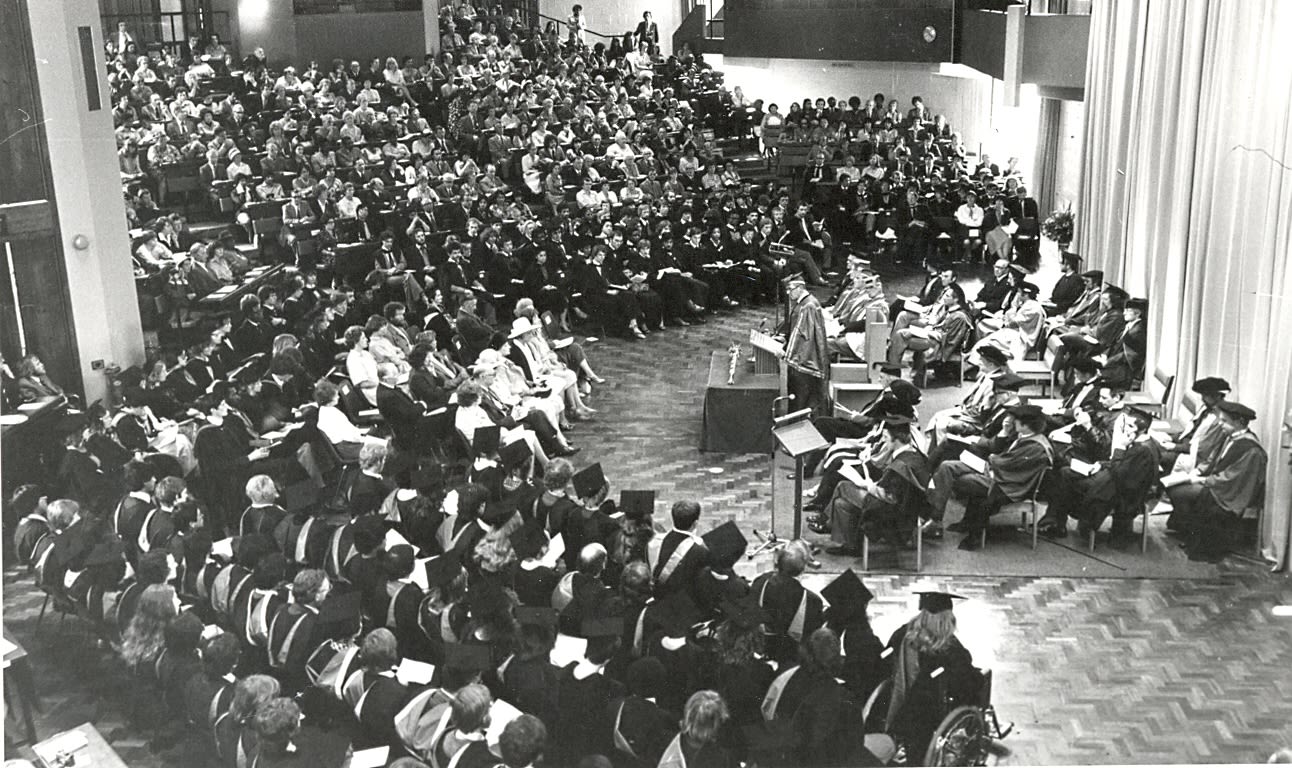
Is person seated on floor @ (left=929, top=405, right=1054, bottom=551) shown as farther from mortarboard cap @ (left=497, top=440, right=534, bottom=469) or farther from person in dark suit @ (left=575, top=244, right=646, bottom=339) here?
person in dark suit @ (left=575, top=244, right=646, bottom=339)

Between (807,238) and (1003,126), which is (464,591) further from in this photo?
(1003,126)

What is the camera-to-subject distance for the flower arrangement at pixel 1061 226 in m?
18.3

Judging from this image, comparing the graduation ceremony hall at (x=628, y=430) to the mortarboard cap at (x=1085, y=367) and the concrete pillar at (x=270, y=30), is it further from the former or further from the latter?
the concrete pillar at (x=270, y=30)

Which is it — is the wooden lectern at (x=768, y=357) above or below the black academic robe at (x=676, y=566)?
above

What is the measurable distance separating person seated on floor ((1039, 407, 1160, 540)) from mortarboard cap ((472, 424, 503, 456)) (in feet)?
13.4

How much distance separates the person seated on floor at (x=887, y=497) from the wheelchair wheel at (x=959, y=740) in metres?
2.67

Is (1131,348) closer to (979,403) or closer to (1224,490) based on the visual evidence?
(979,403)

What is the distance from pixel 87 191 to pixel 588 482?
18.9 ft

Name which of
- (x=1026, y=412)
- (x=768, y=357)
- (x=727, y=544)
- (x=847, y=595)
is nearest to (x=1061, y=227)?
(x=768, y=357)

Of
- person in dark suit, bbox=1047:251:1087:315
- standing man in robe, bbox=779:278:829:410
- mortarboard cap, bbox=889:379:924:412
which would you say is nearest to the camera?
mortarboard cap, bbox=889:379:924:412

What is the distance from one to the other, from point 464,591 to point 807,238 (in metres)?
12.2

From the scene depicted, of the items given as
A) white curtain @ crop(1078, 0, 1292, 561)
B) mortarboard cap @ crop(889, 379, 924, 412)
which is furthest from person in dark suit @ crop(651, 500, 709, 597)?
white curtain @ crop(1078, 0, 1292, 561)

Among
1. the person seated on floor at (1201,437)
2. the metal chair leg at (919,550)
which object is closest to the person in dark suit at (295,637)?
the metal chair leg at (919,550)

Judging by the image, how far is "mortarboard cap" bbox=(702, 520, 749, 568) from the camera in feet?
23.8
